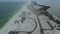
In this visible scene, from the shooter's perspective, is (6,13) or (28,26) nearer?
(28,26)

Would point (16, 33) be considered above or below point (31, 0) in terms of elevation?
below

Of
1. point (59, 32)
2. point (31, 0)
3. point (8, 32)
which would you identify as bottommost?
point (59, 32)

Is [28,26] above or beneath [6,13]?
beneath

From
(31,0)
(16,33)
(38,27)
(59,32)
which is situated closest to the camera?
(16,33)

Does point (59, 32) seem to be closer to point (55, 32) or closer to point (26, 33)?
point (55, 32)

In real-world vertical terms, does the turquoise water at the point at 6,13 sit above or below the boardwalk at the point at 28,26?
above

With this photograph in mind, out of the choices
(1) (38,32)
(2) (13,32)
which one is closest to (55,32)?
(1) (38,32)

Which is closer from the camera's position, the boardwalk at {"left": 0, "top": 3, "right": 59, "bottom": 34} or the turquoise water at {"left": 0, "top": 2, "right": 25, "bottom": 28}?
the boardwalk at {"left": 0, "top": 3, "right": 59, "bottom": 34}

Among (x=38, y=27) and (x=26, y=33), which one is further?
(x=38, y=27)

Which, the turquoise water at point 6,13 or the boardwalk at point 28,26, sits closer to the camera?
the boardwalk at point 28,26

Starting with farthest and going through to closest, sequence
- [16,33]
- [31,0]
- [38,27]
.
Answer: [31,0] → [38,27] → [16,33]

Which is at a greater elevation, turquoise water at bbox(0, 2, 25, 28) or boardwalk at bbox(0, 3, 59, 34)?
turquoise water at bbox(0, 2, 25, 28)
